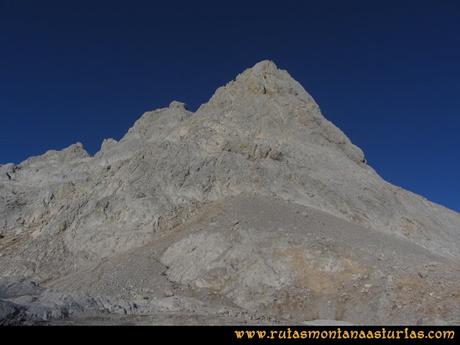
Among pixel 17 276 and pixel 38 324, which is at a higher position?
pixel 17 276

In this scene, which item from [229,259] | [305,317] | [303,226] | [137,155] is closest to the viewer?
[305,317]

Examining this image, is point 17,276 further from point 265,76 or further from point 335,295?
point 265,76

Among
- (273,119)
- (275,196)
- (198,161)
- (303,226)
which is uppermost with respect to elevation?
(273,119)

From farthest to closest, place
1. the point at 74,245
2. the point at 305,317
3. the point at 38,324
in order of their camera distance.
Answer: the point at 74,245 → the point at 305,317 → the point at 38,324

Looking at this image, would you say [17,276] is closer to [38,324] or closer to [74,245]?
[74,245]

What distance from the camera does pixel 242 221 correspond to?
3167 cm

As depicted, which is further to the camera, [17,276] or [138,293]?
[17,276]

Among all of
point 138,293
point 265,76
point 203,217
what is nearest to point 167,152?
point 203,217

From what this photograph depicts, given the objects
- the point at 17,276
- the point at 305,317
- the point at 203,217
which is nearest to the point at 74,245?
the point at 17,276

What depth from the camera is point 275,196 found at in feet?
121

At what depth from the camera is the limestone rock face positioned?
24.0m

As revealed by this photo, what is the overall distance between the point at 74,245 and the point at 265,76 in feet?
91.7

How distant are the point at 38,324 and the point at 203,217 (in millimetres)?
18606

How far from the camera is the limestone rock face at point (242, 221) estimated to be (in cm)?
2402
